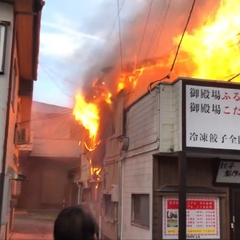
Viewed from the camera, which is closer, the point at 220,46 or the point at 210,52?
the point at 220,46

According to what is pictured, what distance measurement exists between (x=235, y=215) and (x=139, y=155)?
290 centimetres

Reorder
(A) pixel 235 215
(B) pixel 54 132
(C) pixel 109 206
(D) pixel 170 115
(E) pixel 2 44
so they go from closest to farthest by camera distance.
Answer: (E) pixel 2 44 → (D) pixel 170 115 → (A) pixel 235 215 → (C) pixel 109 206 → (B) pixel 54 132

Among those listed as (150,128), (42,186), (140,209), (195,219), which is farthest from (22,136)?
(42,186)

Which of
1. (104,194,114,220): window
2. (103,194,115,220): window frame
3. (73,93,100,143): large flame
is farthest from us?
(73,93,100,143): large flame

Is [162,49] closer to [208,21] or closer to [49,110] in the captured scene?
[208,21]

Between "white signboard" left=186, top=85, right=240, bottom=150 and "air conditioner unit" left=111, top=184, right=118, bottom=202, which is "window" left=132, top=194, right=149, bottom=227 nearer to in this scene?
"air conditioner unit" left=111, top=184, right=118, bottom=202

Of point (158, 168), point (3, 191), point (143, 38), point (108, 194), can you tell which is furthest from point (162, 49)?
point (3, 191)

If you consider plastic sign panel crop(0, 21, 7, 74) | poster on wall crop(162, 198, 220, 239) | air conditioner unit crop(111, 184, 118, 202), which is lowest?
poster on wall crop(162, 198, 220, 239)

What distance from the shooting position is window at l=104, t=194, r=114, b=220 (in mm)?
13370

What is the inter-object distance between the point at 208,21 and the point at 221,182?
5.61 meters

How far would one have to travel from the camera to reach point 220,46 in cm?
1169

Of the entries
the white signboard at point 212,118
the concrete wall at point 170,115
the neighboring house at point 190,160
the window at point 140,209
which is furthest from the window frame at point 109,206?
the white signboard at point 212,118

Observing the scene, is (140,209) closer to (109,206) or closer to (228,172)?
(228,172)

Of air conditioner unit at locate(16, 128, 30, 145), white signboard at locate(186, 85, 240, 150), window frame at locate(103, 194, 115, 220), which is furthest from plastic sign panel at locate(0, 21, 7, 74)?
window frame at locate(103, 194, 115, 220)
